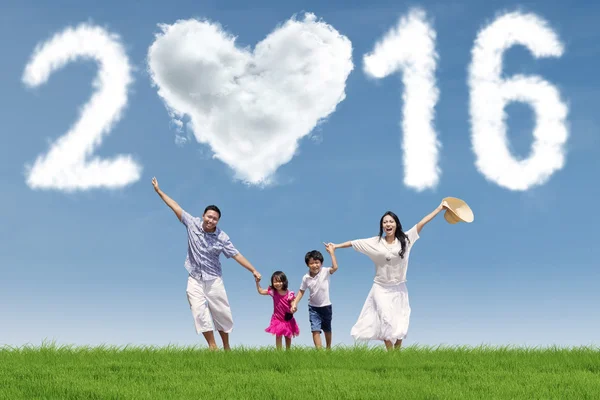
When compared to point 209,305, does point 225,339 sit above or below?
below

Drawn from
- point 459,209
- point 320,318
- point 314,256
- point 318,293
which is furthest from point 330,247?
point 459,209

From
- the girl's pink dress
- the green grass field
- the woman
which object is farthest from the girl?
the woman

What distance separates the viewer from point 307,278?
42.0ft

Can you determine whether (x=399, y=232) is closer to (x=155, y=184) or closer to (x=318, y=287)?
(x=318, y=287)

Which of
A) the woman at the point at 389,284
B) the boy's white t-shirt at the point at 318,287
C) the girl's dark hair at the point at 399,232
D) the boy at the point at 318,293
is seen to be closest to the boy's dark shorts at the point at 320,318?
the boy at the point at 318,293

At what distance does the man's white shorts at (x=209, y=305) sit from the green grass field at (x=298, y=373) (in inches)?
22.5

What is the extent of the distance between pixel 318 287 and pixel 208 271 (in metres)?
2.07

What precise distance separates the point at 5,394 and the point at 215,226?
460 centimetres

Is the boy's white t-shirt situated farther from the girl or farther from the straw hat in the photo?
the straw hat

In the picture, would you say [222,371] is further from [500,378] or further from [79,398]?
[500,378]

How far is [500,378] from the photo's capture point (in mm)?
10203

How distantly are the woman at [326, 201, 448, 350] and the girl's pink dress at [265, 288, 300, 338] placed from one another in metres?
1.19

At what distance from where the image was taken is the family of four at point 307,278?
12.4 metres

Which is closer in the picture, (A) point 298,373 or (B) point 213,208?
(A) point 298,373
